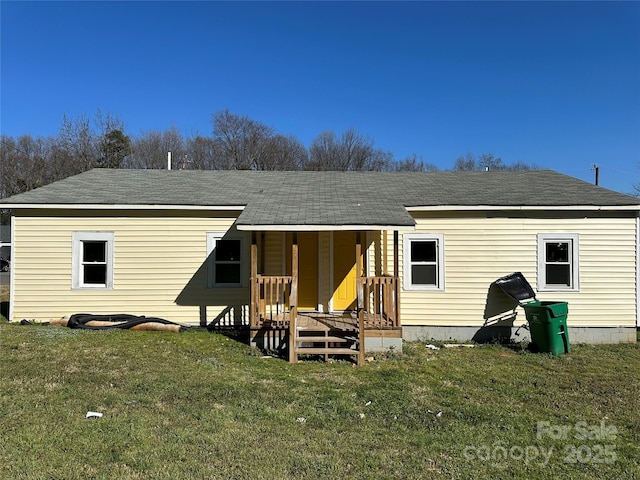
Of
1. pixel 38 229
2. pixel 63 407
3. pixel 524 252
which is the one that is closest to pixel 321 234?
pixel 524 252

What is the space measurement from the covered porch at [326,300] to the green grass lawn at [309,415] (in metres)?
0.47

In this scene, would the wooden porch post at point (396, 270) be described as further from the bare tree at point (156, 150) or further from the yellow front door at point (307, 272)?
the bare tree at point (156, 150)

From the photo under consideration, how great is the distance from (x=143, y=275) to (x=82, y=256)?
4.90 ft

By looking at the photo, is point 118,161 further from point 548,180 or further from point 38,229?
point 548,180

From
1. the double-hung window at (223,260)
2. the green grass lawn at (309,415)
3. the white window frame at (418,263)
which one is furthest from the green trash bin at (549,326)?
the double-hung window at (223,260)

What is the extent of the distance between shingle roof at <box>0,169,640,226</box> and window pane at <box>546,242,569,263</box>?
93cm

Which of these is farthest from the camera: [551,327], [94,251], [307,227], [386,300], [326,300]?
[94,251]

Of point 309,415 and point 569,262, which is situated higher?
point 569,262

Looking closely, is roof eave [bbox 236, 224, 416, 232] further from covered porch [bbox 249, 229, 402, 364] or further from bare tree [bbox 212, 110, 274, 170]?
bare tree [bbox 212, 110, 274, 170]

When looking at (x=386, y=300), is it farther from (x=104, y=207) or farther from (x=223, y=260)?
(x=104, y=207)

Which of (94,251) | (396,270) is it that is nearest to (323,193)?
(396,270)

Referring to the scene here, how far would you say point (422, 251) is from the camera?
8867 millimetres

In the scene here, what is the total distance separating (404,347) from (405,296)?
134 centimetres

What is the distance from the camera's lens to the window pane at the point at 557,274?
8695 mm
